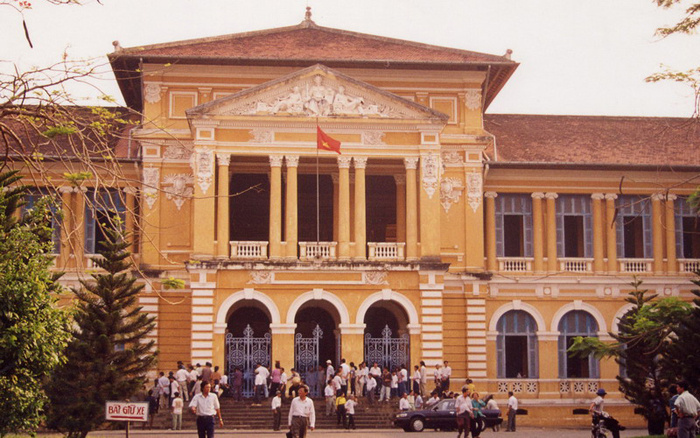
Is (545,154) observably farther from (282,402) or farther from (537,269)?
(282,402)

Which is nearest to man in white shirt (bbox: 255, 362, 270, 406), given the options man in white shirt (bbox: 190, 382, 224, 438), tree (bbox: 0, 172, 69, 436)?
man in white shirt (bbox: 190, 382, 224, 438)

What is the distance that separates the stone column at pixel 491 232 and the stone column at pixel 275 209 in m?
8.29

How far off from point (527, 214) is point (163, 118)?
13.4 m

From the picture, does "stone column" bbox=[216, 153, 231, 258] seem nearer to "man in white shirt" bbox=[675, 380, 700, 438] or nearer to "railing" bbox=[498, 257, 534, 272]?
"railing" bbox=[498, 257, 534, 272]

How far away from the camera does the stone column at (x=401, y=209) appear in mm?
37688

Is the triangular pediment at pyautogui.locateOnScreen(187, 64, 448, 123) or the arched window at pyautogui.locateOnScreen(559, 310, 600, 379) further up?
the triangular pediment at pyautogui.locateOnScreen(187, 64, 448, 123)

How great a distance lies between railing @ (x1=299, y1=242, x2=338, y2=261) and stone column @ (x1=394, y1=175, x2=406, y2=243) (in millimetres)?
3780

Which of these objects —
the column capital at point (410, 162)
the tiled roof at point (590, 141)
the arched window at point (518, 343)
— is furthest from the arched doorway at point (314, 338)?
the tiled roof at point (590, 141)

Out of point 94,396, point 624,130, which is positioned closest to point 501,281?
point 624,130

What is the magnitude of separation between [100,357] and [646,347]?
15.1 metres

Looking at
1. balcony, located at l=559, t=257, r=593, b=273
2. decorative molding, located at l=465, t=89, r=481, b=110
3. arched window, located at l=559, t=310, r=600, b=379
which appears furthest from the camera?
balcony, located at l=559, t=257, r=593, b=273

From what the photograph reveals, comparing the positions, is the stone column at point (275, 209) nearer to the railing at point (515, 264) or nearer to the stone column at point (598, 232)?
the railing at point (515, 264)

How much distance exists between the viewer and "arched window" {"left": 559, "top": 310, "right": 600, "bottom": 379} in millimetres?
38344

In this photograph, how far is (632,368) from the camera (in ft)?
105
